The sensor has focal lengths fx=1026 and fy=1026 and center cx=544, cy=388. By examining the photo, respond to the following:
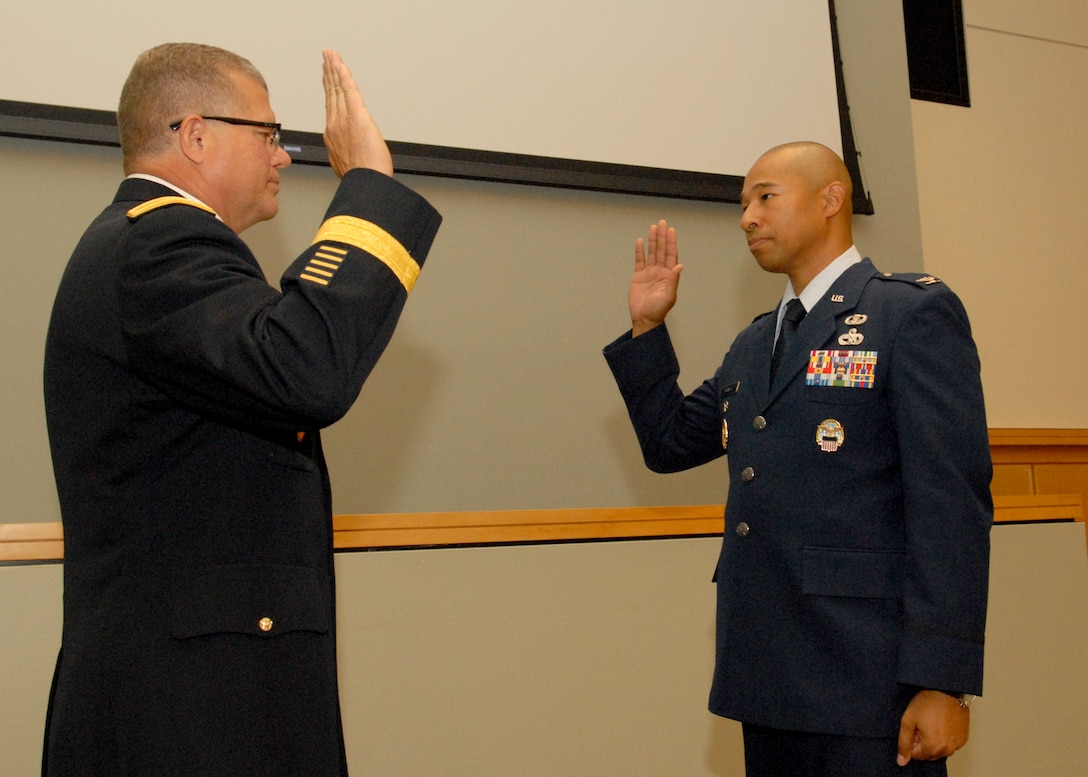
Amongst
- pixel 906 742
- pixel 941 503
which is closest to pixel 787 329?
pixel 941 503

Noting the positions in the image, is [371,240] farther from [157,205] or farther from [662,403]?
[662,403]

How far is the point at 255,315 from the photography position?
0.96 m

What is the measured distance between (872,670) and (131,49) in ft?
6.76

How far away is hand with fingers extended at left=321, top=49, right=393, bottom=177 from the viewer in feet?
3.61

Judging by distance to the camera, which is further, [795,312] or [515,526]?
[515,526]

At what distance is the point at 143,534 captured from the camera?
995 millimetres

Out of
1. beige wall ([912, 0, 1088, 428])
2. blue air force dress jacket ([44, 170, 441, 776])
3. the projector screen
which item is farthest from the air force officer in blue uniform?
beige wall ([912, 0, 1088, 428])

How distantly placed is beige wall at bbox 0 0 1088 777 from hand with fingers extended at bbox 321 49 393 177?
91cm

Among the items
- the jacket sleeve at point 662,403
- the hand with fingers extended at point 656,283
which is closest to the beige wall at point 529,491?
the jacket sleeve at point 662,403

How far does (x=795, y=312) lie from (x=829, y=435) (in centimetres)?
26

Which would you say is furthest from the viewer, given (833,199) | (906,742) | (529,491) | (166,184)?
(529,491)

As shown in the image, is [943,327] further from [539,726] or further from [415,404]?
[415,404]

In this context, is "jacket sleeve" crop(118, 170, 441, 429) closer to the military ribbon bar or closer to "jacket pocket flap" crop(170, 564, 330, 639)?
"jacket pocket flap" crop(170, 564, 330, 639)

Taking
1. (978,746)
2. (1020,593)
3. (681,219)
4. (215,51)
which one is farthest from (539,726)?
(681,219)
